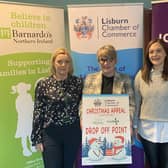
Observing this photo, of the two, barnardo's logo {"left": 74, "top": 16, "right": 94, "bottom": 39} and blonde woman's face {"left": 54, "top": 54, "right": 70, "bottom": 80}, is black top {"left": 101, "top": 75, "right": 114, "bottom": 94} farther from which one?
barnardo's logo {"left": 74, "top": 16, "right": 94, "bottom": 39}

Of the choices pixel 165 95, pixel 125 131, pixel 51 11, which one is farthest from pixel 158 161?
pixel 51 11

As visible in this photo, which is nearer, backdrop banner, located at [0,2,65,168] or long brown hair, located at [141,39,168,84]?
long brown hair, located at [141,39,168,84]

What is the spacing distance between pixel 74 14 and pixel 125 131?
1.30 m

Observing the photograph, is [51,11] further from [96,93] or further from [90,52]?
[96,93]

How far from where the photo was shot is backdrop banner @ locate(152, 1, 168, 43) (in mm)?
3004

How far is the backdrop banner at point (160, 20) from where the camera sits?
3004 mm

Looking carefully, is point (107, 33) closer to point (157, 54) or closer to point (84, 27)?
point (84, 27)

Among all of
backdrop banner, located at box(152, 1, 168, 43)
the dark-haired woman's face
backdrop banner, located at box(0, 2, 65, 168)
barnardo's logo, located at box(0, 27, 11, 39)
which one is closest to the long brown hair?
the dark-haired woman's face

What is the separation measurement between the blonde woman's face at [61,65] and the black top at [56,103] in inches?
1.8

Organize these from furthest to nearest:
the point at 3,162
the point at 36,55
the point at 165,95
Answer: the point at 36,55 < the point at 3,162 < the point at 165,95

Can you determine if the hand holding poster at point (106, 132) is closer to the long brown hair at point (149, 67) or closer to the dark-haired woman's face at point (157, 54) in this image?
the long brown hair at point (149, 67)

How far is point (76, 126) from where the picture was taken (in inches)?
99.8

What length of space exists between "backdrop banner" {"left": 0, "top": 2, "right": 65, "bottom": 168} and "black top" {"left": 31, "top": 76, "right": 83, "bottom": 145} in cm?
64

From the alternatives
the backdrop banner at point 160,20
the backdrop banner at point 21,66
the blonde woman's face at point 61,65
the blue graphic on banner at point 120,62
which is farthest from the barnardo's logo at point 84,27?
the blonde woman's face at point 61,65
